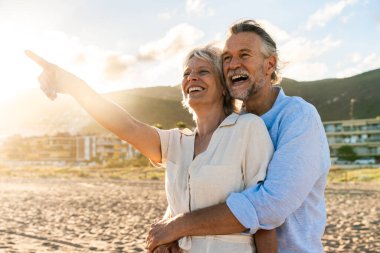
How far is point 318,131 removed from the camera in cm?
245

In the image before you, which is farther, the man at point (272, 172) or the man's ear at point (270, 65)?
the man's ear at point (270, 65)

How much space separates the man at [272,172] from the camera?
2289mm

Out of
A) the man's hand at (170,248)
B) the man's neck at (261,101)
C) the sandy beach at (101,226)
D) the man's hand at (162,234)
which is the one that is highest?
the man's neck at (261,101)

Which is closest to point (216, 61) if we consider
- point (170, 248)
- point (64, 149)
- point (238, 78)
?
point (238, 78)

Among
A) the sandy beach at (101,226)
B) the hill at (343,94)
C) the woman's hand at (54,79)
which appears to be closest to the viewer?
the woman's hand at (54,79)

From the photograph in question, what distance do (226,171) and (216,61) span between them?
686 millimetres

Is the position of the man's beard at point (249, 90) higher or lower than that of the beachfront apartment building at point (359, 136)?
lower

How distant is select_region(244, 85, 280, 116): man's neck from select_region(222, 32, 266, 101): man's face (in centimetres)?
3

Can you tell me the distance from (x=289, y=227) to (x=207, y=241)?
1.25ft

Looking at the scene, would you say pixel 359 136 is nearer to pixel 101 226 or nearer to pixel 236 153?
pixel 101 226

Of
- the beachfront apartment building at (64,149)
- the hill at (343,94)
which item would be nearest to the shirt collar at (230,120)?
the beachfront apartment building at (64,149)

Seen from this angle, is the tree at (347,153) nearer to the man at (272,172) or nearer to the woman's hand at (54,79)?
the man at (272,172)

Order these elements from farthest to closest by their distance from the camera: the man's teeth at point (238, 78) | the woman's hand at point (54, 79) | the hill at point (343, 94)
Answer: the hill at point (343, 94), the man's teeth at point (238, 78), the woman's hand at point (54, 79)

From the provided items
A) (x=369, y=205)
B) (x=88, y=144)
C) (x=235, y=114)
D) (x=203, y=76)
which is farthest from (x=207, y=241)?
(x=88, y=144)
